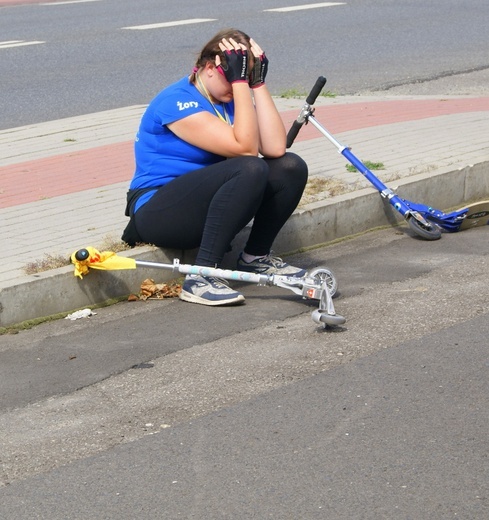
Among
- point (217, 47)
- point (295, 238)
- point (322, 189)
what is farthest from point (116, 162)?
point (217, 47)

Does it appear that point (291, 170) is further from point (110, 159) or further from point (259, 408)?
point (110, 159)

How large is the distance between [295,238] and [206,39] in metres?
9.21

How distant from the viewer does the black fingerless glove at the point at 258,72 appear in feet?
18.1

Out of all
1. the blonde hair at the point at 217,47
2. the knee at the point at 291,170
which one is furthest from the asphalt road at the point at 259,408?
the blonde hair at the point at 217,47

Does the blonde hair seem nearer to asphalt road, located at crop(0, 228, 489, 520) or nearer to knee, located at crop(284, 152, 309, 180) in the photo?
knee, located at crop(284, 152, 309, 180)

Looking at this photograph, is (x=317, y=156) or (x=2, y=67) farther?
(x=2, y=67)

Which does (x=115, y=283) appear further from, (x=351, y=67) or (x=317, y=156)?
(x=351, y=67)

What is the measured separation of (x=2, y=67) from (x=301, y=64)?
11.3 feet

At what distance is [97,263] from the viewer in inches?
208

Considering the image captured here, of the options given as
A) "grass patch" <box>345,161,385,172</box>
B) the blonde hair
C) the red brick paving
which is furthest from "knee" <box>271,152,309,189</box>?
the red brick paving

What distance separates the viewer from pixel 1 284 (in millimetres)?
5117

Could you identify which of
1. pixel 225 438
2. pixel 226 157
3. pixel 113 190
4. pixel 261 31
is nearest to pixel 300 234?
pixel 226 157

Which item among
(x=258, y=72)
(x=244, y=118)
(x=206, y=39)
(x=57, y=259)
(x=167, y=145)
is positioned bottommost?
(x=57, y=259)

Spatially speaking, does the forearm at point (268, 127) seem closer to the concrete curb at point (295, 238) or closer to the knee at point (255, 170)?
the knee at point (255, 170)
